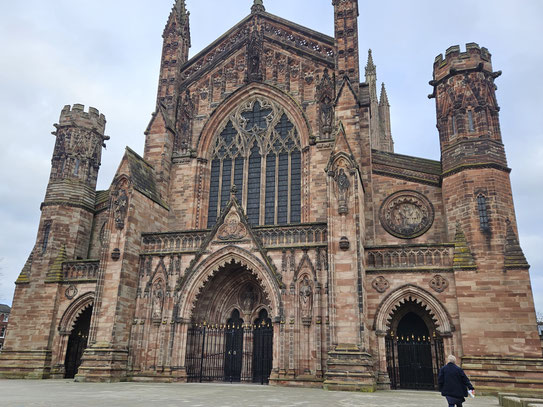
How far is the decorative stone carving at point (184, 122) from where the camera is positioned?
26.8m

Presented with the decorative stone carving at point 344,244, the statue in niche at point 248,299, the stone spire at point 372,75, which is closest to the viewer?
the decorative stone carving at point 344,244

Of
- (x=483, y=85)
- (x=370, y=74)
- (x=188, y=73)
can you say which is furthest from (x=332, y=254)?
(x=370, y=74)

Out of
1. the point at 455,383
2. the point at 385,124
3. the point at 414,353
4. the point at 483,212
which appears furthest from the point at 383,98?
the point at 455,383

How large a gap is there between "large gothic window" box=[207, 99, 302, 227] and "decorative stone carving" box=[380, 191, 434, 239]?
4.49 m

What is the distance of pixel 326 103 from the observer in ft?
82.1

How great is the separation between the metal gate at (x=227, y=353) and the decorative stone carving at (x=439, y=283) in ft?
23.7

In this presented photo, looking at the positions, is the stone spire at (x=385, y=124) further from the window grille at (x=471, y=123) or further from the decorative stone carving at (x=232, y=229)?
the decorative stone carving at (x=232, y=229)

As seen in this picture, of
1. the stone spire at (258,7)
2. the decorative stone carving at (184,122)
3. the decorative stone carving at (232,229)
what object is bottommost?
the decorative stone carving at (232,229)

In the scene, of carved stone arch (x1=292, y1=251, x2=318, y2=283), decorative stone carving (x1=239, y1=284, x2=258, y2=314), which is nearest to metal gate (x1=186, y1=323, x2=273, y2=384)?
decorative stone carving (x1=239, y1=284, x2=258, y2=314)

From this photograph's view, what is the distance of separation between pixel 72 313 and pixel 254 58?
1709cm

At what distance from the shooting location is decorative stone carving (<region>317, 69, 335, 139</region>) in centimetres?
2437

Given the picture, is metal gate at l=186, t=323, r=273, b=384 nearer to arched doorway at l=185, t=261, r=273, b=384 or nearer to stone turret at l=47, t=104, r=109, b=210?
arched doorway at l=185, t=261, r=273, b=384

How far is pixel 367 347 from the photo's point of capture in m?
17.8

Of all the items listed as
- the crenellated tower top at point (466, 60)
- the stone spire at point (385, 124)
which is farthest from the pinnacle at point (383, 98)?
the crenellated tower top at point (466, 60)
